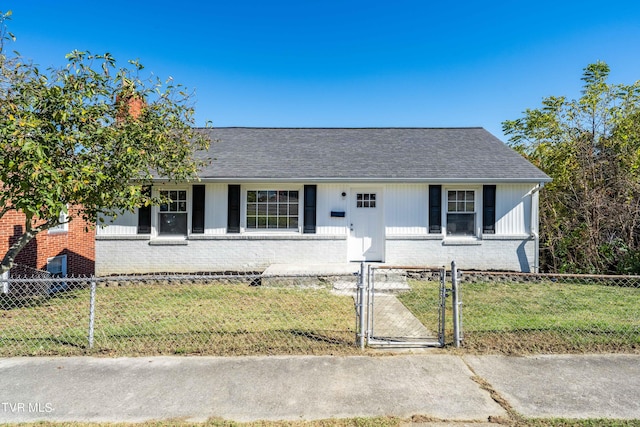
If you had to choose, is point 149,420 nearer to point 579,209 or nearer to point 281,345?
point 281,345

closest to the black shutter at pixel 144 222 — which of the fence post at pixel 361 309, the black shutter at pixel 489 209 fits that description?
the fence post at pixel 361 309

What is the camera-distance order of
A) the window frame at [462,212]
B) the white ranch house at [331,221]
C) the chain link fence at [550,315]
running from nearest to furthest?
the chain link fence at [550,315], the white ranch house at [331,221], the window frame at [462,212]

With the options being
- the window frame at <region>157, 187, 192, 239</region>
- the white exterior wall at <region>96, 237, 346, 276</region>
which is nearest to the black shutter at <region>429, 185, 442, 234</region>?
the white exterior wall at <region>96, 237, 346, 276</region>

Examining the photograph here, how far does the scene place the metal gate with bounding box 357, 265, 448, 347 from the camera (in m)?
4.99

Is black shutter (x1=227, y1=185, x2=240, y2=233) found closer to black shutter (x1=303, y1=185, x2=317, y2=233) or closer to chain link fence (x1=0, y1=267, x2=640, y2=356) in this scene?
chain link fence (x1=0, y1=267, x2=640, y2=356)

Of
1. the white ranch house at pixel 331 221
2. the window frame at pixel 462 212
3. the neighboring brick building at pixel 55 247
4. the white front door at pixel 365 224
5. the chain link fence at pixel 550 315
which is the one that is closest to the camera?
the chain link fence at pixel 550 315

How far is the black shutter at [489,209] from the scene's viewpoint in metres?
10.6

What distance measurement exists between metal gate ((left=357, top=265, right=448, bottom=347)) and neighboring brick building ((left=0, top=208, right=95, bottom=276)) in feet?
28.6

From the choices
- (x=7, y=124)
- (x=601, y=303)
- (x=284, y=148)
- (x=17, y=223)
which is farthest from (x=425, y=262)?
(x=17, y=223)

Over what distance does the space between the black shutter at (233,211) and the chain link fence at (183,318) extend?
1.95 metres

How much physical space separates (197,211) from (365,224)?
5.35 metres

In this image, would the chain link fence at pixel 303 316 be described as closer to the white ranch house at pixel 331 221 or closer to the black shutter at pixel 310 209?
the white ranch house at pixel 331 221

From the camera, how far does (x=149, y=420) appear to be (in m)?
3.25

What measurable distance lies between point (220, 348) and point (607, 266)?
11949 millimetres
